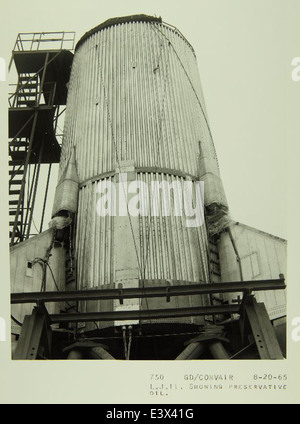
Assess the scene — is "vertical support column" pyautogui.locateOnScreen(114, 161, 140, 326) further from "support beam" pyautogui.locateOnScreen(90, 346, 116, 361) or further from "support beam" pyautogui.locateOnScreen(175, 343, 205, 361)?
"support beam" pyautogui.locateOnScreen(175, 343, 205, 361)

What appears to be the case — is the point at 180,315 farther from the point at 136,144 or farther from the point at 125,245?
the point at 136,144

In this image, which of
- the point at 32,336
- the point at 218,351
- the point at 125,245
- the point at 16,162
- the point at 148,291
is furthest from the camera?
the point at 16,162

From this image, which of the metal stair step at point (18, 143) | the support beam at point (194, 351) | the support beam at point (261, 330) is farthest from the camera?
the metal stair step at point (18, 143)

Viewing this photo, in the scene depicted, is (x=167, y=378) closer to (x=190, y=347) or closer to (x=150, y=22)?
(x=190, y=347)

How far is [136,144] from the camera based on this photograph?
29.6 feet

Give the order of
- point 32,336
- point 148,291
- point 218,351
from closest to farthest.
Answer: point 32,336
point 148,291
point 218,351

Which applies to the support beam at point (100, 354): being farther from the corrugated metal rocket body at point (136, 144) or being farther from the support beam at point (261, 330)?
the support beam at point (261, 330)

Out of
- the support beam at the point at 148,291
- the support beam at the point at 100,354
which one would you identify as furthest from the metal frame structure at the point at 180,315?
the support beam at the point at 100,354

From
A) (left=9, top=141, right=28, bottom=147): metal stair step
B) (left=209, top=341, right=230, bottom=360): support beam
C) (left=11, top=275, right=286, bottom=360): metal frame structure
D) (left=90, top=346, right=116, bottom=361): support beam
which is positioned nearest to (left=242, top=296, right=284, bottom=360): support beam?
(left=11, top=275, right=286, bottom=360): metal frame structure

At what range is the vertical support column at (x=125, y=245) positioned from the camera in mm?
7551

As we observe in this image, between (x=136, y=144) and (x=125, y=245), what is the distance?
1917 mm

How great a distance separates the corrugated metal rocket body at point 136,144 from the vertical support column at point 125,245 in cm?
1

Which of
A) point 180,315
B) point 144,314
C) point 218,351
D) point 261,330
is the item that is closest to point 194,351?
point 218,351

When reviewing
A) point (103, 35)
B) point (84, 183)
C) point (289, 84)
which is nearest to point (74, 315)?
point (84, 183)
